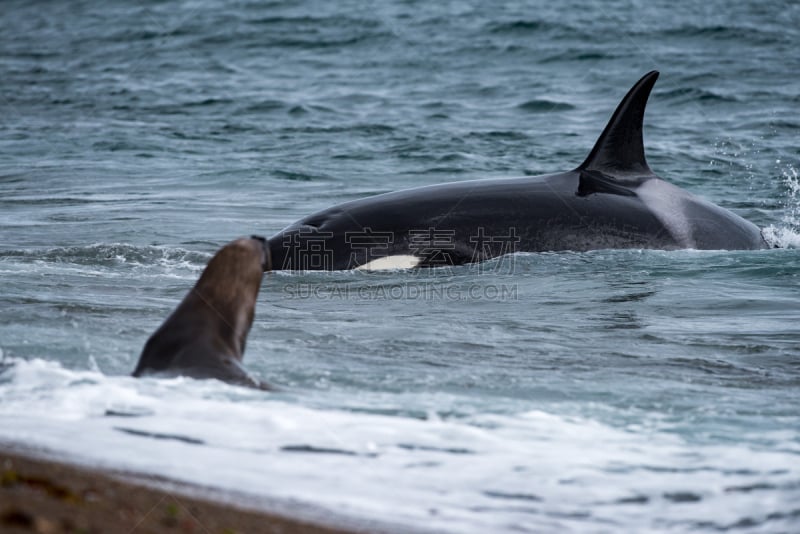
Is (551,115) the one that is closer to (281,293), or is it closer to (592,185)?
(592,185)

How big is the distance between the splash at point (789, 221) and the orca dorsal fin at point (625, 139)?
6.97 feet

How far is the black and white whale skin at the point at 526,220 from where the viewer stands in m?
10.0

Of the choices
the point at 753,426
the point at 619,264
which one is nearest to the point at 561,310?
the point at 619,264

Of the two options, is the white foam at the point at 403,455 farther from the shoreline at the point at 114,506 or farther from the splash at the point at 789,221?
the splash at the point at 789,221

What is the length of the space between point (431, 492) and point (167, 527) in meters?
1.25

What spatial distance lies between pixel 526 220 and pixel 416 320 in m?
2.52

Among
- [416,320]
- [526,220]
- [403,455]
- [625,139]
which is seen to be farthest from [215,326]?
[625,139]

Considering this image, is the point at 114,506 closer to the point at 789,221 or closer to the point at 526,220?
the point at 526,220

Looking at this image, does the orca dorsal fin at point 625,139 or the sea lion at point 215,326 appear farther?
the orca dorsal fin at point 625,139

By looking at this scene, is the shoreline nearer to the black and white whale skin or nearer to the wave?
the black and white whale skin

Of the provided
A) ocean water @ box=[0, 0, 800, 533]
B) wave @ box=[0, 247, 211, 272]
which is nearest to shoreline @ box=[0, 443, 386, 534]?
ocean water @ box=[0, 0, 800, 533]

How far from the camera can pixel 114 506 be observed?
378 cm

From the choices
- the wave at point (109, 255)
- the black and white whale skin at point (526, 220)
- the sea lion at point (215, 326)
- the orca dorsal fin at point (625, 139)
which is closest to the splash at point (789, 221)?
the black and white whale skin at point (526, 220)

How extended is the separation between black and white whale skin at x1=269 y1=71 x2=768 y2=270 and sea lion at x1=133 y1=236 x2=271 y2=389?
151 inches
